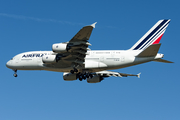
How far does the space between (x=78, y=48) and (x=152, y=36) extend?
9.97 metres

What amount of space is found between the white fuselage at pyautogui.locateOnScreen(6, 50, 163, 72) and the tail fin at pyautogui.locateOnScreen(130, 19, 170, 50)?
83.5 inches

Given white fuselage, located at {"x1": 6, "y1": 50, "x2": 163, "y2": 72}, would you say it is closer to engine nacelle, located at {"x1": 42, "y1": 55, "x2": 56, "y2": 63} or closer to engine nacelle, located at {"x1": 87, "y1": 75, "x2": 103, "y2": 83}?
engine nacelle, located at {"x1": 42, "y1": 55, "x2": 56, "y2": 63}

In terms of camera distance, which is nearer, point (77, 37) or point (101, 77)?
point (77, 37)

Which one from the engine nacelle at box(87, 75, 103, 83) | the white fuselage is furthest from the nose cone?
the engine nacelle at box(87, 75, 103, 83)

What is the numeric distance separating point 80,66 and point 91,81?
6154 millimetres

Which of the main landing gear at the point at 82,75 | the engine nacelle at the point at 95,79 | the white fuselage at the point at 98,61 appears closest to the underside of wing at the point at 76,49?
the white fuselage at the point at 98,61

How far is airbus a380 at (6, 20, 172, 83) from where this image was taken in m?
35.0

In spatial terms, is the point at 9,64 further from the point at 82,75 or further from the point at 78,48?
the point at 78,48

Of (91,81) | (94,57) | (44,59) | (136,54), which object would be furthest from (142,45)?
(44,59)

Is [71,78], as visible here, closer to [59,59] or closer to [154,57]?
[59,59]

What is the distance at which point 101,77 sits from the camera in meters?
44.7

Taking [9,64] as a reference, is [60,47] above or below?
below

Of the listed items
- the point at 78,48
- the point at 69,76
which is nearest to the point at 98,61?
the point at 78,48

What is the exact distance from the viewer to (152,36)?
1569 inches
